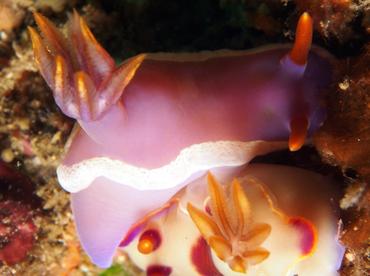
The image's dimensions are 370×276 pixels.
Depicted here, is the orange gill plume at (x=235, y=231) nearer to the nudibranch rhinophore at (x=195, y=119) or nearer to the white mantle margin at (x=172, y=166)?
the nudibranch rhinophore at (x=195, y=119)

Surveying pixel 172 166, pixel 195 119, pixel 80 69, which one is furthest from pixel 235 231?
pixel 80 69

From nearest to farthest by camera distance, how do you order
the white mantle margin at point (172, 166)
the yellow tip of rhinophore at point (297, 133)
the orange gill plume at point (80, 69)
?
the orange gill plume at point (80, 69)
the yellow tip of rhinophore at point (297, 133)
the white mantle margin at point (172, 166)

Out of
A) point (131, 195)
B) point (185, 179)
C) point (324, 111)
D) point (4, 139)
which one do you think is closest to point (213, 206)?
point (185, 179)

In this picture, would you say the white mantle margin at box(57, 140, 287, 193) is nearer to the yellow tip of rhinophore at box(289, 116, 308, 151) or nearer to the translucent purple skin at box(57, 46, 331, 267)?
the translucent purple skin at box(57, 46, 331, 267)

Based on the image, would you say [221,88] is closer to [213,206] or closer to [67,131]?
[213,206]

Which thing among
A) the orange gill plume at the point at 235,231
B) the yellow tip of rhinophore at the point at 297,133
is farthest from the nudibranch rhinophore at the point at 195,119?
the orange gill plume at the point at 235,231

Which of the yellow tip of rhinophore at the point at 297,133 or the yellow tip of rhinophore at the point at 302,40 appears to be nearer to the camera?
the yellow tip of rhinophore at the point at 302,40
